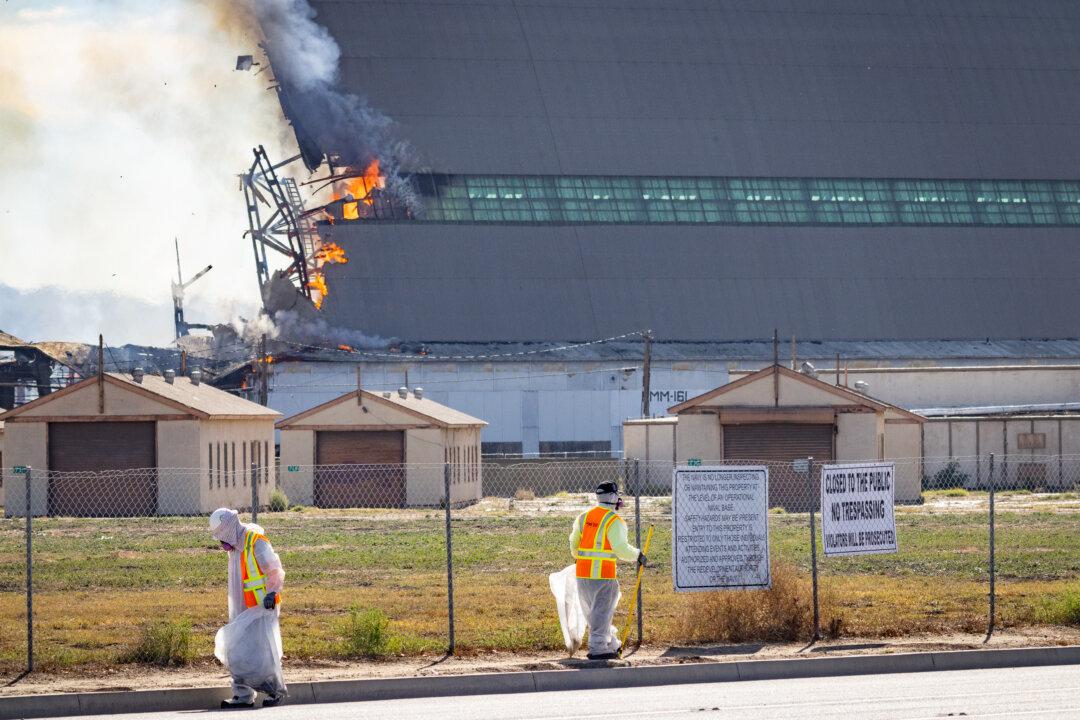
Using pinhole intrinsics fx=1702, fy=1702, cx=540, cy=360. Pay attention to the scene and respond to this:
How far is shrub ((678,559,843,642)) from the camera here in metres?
17.3

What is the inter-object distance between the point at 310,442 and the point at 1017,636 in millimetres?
29778

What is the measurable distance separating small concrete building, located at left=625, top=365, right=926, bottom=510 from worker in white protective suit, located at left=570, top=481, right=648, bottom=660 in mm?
27587

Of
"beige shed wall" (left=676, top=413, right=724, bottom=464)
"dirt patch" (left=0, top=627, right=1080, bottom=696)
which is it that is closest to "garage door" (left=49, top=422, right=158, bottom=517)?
"beige shed wall" (left=676, top=413, right=724, bottom=464)

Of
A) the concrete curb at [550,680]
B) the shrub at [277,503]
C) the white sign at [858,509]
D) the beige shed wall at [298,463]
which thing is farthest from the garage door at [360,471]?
the concrete curb at [550,680]

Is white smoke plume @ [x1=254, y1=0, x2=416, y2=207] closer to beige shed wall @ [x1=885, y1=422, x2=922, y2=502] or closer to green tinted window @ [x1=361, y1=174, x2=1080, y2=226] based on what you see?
green tinted window @ [x1=361, y1=174, x2=1080, y2=226]

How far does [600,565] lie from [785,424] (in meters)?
28.5

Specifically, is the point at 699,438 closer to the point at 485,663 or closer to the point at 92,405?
the point at 92,405

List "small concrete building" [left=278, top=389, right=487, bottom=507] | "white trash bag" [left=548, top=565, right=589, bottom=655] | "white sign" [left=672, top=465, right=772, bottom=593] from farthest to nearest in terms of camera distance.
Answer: "small concrete building" [left=278, top=389, right=487, bottom=507]
"white sign" [left=672, top=465, right=772, bottom=593]
"white trash bag" [left=548, top=565, right=589, bottom=655]

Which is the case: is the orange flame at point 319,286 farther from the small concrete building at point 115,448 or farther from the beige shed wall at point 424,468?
the small concrete building at point 115,448

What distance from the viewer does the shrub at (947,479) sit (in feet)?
163

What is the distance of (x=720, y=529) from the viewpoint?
679 inches

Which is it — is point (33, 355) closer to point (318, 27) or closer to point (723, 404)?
point (318, 27)

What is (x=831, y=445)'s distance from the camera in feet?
144

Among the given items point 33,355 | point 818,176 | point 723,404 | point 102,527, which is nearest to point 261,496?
point 102,527
